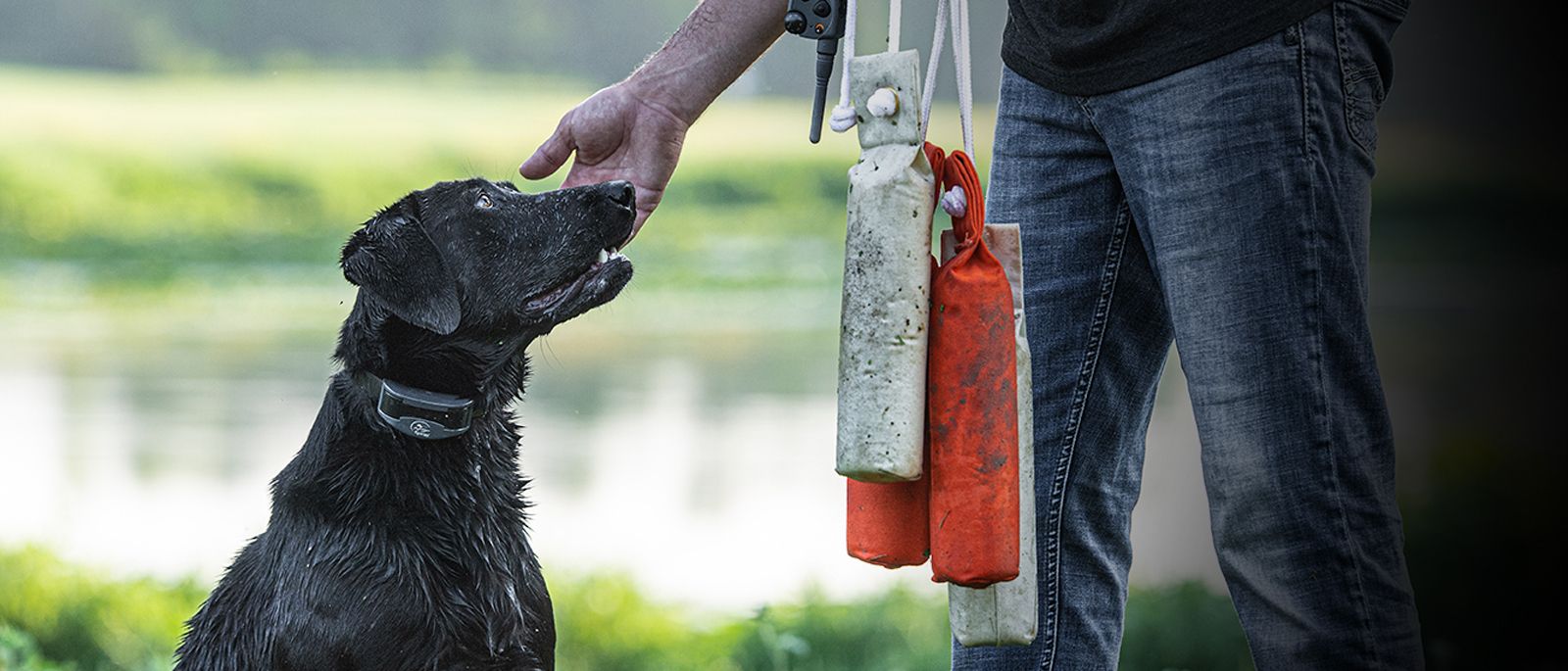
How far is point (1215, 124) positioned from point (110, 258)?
573cm

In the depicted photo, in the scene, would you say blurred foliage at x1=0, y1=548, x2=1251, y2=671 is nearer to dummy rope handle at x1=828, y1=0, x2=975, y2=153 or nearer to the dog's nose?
the dog's nose

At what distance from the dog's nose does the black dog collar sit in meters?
0.39

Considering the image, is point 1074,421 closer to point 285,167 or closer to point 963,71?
point 963,71

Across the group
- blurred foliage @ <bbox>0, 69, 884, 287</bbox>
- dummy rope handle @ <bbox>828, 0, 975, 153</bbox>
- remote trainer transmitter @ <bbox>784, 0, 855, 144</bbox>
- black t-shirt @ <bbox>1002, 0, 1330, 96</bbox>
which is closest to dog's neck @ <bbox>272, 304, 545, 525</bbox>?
remote trainer transmitter @ <bbox>784, 0, 855, 144</bbox>

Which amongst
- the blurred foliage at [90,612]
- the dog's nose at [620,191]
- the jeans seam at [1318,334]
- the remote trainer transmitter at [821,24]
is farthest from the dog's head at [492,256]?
the blurred foliage at [90,612]

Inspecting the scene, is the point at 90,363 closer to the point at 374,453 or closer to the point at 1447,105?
the point at 374,453

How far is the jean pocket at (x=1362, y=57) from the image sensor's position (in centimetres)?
154

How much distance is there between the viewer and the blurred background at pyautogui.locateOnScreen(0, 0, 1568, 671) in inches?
139

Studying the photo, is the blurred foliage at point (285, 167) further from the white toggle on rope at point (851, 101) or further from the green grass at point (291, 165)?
the white toggle on rope at point (851, 101)

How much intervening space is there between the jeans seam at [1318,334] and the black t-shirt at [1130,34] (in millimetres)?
64

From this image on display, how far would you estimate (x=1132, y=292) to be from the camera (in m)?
1.89

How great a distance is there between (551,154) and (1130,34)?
878 mm

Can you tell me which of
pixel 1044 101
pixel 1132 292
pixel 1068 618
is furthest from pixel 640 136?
pixel 1068 618

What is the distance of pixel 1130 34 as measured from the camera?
64.7 inches
